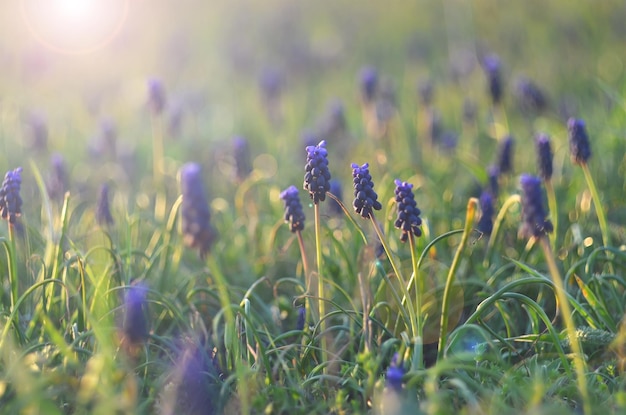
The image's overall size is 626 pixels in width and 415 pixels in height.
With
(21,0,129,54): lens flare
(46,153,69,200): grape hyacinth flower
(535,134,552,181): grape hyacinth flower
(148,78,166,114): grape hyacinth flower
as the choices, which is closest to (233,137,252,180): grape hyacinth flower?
(148,78,166,114): grape hyacinth flower

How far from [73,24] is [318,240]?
505 inches

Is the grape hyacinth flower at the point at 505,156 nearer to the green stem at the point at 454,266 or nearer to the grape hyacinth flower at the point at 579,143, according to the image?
the grape hyacinth flower at the point at 579,143

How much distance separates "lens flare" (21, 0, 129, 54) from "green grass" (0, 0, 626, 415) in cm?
33

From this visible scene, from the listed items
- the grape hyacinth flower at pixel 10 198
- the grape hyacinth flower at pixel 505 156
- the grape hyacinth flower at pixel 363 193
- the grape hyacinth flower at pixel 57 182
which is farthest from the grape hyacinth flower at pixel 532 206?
the grape hyacinth flower at pixel 57 182

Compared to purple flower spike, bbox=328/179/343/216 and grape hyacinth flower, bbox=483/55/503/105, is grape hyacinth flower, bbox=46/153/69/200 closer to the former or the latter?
purple flower spike, bbox=328/179/343/216

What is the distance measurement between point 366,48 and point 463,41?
2.16m

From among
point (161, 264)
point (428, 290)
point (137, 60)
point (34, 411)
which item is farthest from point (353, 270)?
point (137, 60)

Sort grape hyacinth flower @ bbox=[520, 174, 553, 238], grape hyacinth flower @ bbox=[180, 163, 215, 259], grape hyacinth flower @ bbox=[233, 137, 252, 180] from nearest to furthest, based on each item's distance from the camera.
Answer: grape hyacinth flower @ bbox=[180, 163, 215, 259]
grape hyacinth flower @ bbox=[520, 174, 553, 238]
grape hyacinth flower @ bbox=[233, 137, 252, 180]

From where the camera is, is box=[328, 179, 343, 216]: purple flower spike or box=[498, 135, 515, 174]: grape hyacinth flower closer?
box=[328, 179, 343, 216]: purple flower spike

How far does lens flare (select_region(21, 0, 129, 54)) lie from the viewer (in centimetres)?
1380

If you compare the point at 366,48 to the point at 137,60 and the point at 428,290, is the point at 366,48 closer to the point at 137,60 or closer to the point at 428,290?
the point at 137,60

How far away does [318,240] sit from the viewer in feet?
9.51

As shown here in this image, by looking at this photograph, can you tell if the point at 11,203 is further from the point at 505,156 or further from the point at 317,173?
the point at 505,156

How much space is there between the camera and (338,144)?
6.90 m
